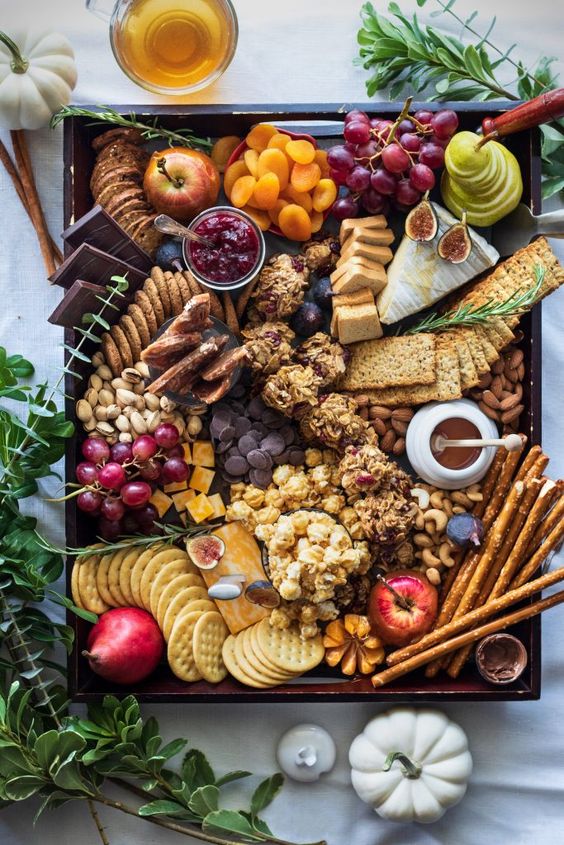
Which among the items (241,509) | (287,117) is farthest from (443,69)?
(241,509)

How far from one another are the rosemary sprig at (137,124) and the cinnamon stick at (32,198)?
0.12 m

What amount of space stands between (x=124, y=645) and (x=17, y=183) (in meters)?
1.21

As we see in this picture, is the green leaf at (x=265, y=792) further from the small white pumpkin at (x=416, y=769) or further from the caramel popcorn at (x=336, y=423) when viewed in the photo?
the caramel popcorn at (x=336, y=423)

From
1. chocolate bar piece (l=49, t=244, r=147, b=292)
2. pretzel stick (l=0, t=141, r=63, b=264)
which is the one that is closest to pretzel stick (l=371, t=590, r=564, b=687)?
chocolate bar piece (l=49, t=244, r=147, b=292)

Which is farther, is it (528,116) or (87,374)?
(87,374)

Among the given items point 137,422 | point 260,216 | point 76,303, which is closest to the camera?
point 76,303

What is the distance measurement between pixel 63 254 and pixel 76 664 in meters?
1.03

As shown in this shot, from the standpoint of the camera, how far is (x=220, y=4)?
2164 mm

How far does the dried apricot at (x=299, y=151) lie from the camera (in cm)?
217

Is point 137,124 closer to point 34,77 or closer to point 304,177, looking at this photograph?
point 34,77

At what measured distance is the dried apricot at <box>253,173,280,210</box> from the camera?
216 centimetres

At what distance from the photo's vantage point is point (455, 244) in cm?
216

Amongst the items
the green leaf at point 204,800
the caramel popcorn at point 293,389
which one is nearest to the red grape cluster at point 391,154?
the caramel popcorn at point 293,389

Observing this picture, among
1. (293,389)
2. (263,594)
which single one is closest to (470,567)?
(263,594)
